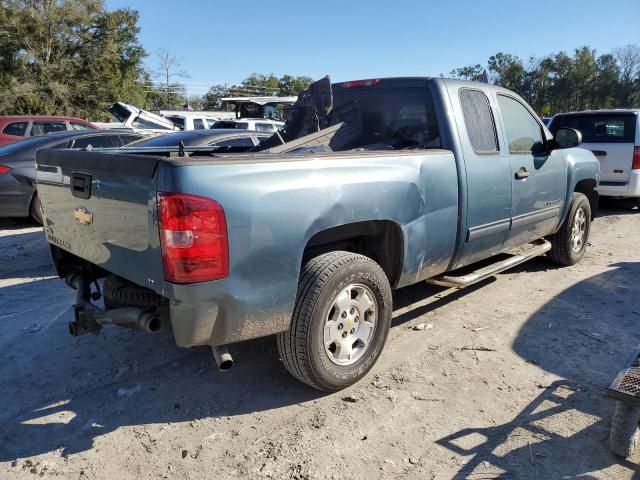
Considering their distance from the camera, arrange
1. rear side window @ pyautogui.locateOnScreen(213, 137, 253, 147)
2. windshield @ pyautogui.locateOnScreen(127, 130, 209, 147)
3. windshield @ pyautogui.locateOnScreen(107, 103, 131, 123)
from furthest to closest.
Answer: windshield @ pyautogui.locateOnScreen(107, 103, 131, 123)
rear side window @ pyautogui.locateOnScreen(213, 137, 253, 147)
windshield @ pyautogui.locateOnScreen(127, 130, 209, 147)

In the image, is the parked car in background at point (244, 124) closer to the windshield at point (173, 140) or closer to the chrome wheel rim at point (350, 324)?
the windshield at point (173, 140)

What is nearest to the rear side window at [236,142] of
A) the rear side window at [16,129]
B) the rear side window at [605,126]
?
the rear side window at [605,126]

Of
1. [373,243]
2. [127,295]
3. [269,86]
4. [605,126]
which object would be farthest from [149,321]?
[269,86]

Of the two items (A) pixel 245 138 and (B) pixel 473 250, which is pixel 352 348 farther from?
(A) pixel 245 138

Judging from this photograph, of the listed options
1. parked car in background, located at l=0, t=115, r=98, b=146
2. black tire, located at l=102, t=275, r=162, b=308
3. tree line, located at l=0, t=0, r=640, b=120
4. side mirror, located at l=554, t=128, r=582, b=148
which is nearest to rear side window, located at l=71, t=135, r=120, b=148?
parked car in background, located at l=0, t=115, r=98, b=146

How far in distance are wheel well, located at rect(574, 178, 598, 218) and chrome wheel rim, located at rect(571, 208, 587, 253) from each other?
0.30 meters

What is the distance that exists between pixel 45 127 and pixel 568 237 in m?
12.1

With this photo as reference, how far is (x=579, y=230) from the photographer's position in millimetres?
6074

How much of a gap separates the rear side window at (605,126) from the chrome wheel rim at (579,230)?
3.72 metres

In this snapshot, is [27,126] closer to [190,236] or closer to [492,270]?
[492,270]

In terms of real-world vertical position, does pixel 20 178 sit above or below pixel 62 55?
below

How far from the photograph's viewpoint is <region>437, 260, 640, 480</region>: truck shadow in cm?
264

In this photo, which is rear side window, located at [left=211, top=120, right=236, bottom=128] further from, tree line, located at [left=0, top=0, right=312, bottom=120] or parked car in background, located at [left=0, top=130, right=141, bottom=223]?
tree line, located at [left=0, top=0, right=312, bottom=120]

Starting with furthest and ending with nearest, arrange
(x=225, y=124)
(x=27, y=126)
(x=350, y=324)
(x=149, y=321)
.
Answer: (x=225, y=124) < (x=27, y=126) < (x=350, y=324) < (x=149, y=321)
